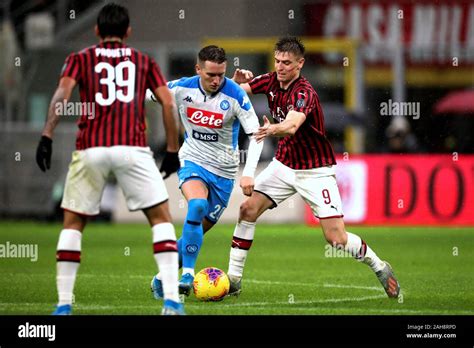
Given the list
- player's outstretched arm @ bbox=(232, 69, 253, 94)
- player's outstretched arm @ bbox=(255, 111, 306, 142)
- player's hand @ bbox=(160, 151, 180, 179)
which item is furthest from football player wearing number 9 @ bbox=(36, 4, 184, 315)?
player's outstretched arm @ bbox=(232, 69, 253, 94)

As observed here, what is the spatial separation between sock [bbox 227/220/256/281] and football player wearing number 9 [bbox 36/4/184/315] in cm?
231

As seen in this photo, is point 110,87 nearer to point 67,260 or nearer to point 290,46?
point 67,260

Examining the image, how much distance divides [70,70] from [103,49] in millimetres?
283

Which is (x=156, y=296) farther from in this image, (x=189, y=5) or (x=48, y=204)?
(x=189, y=5)

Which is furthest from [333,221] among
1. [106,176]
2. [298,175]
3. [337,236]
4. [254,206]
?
[106,176]

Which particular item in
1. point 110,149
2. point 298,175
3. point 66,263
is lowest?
point 66,263

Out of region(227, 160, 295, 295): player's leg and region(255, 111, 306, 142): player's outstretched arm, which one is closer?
region(255, 111, 306, 142): player's outstretched arm

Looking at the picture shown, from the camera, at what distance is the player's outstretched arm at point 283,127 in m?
9.51

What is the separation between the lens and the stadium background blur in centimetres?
2078

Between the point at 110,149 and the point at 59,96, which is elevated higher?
the point at 59,96

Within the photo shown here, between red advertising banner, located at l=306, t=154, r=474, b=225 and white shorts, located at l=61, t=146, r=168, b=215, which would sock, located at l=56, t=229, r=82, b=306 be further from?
red advertising banner, located at l=306, t=154, r=474, b=225

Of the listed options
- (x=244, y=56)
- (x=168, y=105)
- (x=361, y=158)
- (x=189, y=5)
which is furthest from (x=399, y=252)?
(x=244, y=56)

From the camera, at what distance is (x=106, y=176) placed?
854cm

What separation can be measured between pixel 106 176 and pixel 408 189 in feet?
41.6
